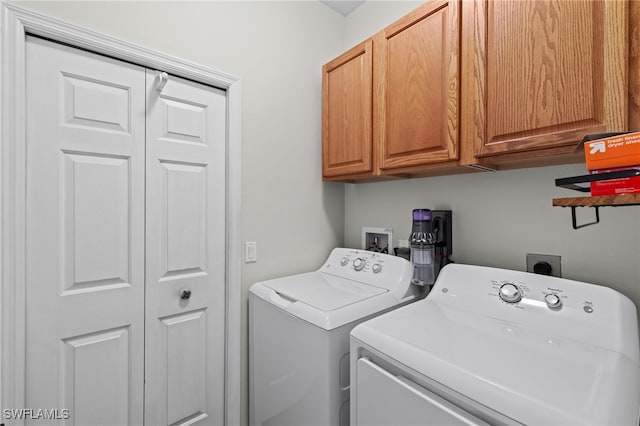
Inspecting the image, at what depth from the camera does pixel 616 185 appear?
0.73 m

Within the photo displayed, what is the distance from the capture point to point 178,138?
144 cm

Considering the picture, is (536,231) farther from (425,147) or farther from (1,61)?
(1,61)

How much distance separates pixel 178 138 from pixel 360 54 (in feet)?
3.55

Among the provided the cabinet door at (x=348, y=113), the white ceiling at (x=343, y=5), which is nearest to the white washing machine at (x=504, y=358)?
the cabinet door at (x=348, y=113)

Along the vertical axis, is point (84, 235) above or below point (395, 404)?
above

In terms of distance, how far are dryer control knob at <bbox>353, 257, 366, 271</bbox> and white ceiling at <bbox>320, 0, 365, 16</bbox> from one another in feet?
5.60

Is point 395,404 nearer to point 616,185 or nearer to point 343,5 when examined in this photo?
point 616,185

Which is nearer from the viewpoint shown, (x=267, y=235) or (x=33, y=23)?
(x=33, y=23)

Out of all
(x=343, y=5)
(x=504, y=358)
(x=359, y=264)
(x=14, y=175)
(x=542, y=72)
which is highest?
(x=343, y=5)

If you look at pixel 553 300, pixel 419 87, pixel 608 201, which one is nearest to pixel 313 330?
pixel 553 300

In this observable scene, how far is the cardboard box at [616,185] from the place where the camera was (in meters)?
0.70


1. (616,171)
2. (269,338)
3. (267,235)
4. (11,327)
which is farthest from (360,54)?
(11,327)

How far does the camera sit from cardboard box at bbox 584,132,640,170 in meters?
0.70

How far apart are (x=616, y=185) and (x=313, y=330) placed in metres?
1.03
